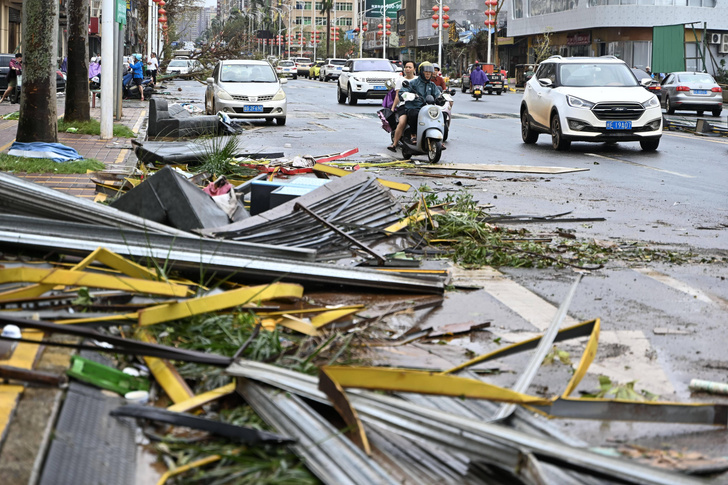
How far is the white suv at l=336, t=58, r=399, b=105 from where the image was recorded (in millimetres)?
36000

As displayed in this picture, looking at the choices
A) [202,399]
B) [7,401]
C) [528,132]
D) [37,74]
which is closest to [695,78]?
[528,132]

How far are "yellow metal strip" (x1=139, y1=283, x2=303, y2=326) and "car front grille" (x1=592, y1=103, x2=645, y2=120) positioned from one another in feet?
45.2

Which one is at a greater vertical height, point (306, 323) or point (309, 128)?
point (309, 128)

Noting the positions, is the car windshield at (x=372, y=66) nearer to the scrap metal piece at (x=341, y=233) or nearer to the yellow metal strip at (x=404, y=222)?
the yellow metal strip at (x=404, y=222)

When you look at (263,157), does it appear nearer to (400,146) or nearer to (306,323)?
(400,146)

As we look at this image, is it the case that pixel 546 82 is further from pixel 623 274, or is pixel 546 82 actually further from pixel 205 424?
pixel 205 424

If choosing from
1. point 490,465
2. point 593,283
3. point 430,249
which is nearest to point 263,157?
point 430,249

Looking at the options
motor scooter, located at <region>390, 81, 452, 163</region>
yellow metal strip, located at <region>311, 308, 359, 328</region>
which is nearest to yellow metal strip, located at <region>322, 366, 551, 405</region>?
yellow metal strip, located at <region>311, 308, 359, 328</region>

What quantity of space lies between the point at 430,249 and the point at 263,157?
661cm

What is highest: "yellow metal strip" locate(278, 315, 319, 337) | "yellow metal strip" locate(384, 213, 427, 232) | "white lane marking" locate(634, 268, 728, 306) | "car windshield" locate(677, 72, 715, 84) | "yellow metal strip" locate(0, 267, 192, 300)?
"car windshield" locate(677, 72, 715, 84)

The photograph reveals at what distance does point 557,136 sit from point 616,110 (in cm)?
124

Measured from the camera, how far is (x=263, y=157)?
13906 mm

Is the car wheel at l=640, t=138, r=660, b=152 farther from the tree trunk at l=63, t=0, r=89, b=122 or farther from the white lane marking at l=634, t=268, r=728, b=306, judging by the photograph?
the white lane marking at l=634, t=268, r=728, b=306

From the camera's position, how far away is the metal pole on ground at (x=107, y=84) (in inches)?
680
